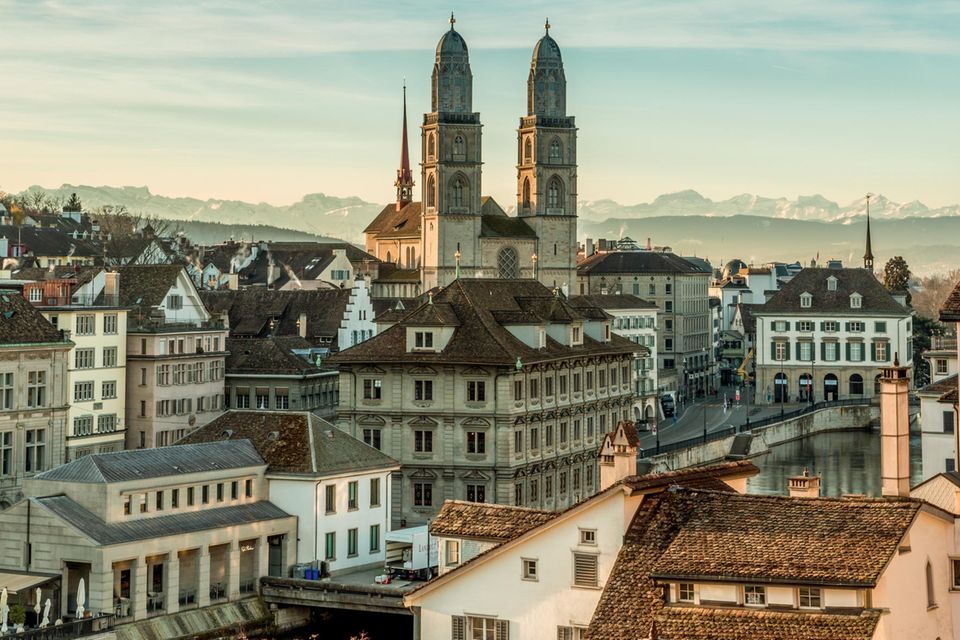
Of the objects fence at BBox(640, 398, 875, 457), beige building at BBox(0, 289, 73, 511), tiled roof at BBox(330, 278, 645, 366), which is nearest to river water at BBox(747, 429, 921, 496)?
fence at BBox(640, 398, 875, 457)

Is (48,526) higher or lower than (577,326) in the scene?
lower

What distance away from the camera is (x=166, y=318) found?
92.0m

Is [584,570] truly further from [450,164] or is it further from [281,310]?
[450,164]

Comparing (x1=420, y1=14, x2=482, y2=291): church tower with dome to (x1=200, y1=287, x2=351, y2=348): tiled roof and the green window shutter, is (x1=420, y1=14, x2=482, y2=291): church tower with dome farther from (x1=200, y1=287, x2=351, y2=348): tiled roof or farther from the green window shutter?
the green window shutter

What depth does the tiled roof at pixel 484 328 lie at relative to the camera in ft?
263

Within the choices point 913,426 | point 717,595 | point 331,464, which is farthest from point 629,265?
point 717,595

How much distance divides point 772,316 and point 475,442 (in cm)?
8073

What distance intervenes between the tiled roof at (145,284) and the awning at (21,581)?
105 feet

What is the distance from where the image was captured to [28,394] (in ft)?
261

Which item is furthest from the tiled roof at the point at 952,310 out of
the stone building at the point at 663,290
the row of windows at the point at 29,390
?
the stone building at the point at 663,290

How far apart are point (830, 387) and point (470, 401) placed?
81.4m

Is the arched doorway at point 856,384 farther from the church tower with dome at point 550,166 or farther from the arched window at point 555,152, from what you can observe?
the arched window at point 555,152

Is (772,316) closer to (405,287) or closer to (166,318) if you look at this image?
(405,287)

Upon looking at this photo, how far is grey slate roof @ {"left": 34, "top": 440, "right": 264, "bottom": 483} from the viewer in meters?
61.4
